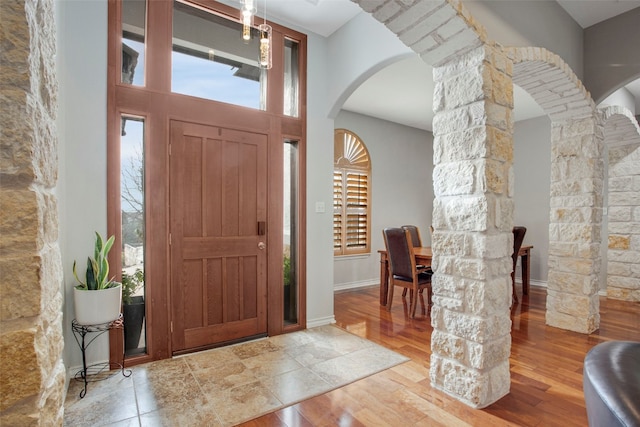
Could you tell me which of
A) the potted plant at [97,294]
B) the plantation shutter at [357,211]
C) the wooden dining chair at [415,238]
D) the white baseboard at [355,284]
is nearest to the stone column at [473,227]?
the potted plant at [97,294]

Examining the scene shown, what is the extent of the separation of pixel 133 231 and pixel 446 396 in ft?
8.02

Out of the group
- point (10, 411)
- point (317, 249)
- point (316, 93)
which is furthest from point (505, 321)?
point (316, 93)

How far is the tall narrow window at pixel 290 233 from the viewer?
3232mm

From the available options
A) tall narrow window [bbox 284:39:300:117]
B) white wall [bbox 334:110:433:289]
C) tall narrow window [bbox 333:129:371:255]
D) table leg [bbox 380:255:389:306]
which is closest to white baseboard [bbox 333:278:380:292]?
white wall [bbox 334:110:433:289]

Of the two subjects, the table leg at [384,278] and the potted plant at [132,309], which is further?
the table leg at [384,278]

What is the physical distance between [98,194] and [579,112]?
13.7ft

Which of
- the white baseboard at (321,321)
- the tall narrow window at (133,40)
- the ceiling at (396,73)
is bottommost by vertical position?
the white baseboard at (321,321)

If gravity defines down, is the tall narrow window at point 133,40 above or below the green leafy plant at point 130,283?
above

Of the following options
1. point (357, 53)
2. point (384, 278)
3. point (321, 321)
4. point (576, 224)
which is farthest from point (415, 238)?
point (357, 53)

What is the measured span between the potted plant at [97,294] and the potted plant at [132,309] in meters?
0.30

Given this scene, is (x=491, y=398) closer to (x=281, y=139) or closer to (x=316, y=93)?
(x=281, y=139)

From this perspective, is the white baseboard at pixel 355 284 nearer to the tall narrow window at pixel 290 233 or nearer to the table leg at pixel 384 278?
the table leg at pixel 384 278

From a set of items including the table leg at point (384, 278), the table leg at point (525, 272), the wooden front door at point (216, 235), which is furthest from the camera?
the table leg at point (525, 272)

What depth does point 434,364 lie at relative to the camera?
7.00 ft
